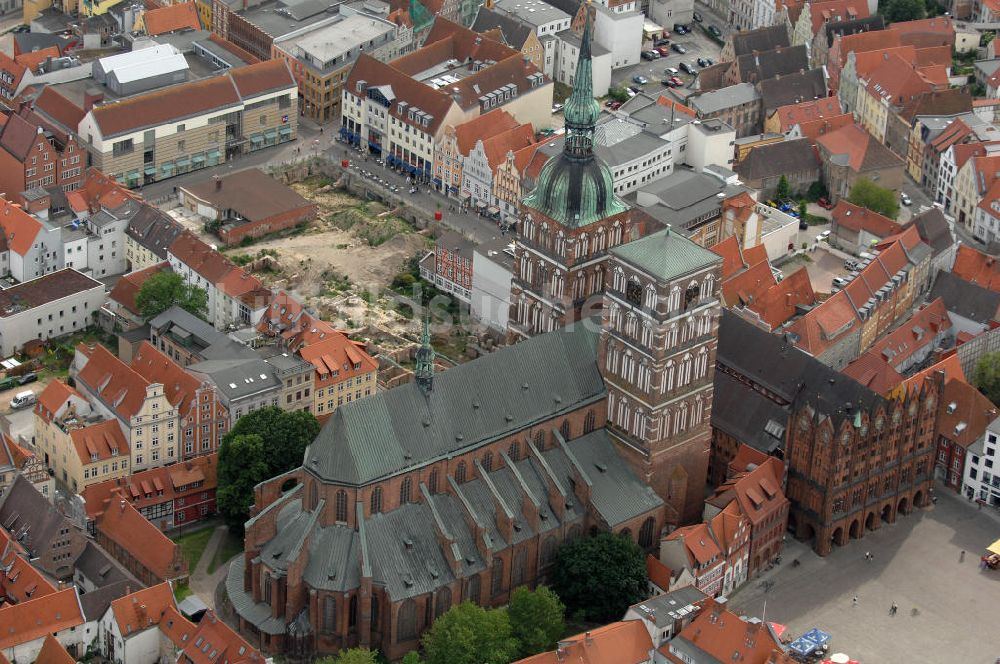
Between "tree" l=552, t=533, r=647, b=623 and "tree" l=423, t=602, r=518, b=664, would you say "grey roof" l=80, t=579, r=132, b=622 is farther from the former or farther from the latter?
"tree" l=552, t=533, r=647, b=623

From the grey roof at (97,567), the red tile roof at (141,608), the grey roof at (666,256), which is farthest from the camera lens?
the grey roof at (97,567)

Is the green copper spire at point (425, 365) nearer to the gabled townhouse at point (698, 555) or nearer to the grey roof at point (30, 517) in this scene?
the gabled townhouse at point (698, 555)

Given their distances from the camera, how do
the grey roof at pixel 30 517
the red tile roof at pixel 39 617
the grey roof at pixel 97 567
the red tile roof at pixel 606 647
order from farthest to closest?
the grey roof at pixel 30 517 < the grey roof at pixel 97 567 < the red tile roof at pixel 39 617 < the red tile roof at pixel 606 647

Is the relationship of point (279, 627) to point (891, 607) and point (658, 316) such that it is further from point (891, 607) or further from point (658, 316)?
point (891, 607)

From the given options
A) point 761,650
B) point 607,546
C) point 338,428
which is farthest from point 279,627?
point 761,650

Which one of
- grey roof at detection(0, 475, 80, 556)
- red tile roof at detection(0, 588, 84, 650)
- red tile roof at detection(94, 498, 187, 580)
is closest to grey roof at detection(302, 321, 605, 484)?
red tile roof at detection(94, 498, 187, 580)

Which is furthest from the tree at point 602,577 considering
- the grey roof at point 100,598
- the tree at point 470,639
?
the grey roof at point 100,598

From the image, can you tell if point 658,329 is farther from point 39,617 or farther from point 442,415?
point 39,617

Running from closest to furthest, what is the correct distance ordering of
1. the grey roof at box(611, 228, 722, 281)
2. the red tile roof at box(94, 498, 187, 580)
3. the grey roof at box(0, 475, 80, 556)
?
the grey roof at box(611, 228, 722, 281), the grey roof at box(0, 475, 80, 556), the red tile roof at box(94, 498, 187, 580)
